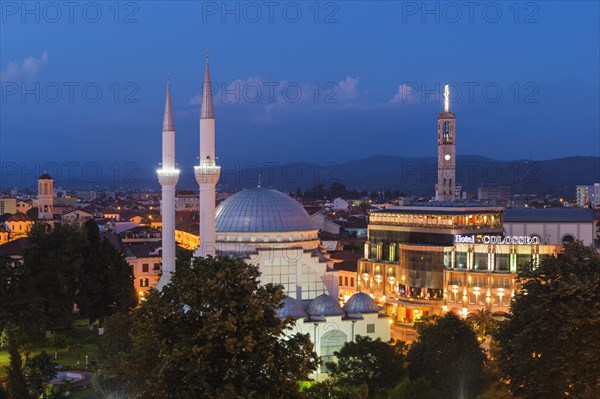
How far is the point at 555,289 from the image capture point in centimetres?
2962

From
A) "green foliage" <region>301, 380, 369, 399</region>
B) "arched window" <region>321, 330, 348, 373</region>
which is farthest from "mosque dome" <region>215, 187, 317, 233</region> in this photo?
"green foliage" <region>301, 380, 369, 399</region>

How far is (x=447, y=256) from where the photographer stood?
6347 cm

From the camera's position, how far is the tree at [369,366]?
1442 inches

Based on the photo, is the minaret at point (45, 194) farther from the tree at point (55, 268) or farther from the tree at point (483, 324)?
the tree at point (483, 324)

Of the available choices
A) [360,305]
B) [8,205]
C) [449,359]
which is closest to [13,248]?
[360,305]

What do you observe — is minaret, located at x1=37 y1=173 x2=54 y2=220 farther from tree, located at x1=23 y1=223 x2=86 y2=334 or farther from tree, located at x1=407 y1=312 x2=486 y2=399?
tree, located at x1=407 y1=312 x2=486 y2=399

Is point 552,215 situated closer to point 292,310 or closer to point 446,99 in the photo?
point 446,99

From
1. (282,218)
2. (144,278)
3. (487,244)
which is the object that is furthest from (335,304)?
(144,278)

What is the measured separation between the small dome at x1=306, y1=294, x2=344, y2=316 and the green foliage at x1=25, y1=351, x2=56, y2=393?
15.2 metres

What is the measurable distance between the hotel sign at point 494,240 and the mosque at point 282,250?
15724 millimetres

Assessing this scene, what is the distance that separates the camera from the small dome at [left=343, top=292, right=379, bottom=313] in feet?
148

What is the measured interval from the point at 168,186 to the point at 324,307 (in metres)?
17.1

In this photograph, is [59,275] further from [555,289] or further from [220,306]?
[555,289]

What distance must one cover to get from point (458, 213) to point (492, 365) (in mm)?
29815
